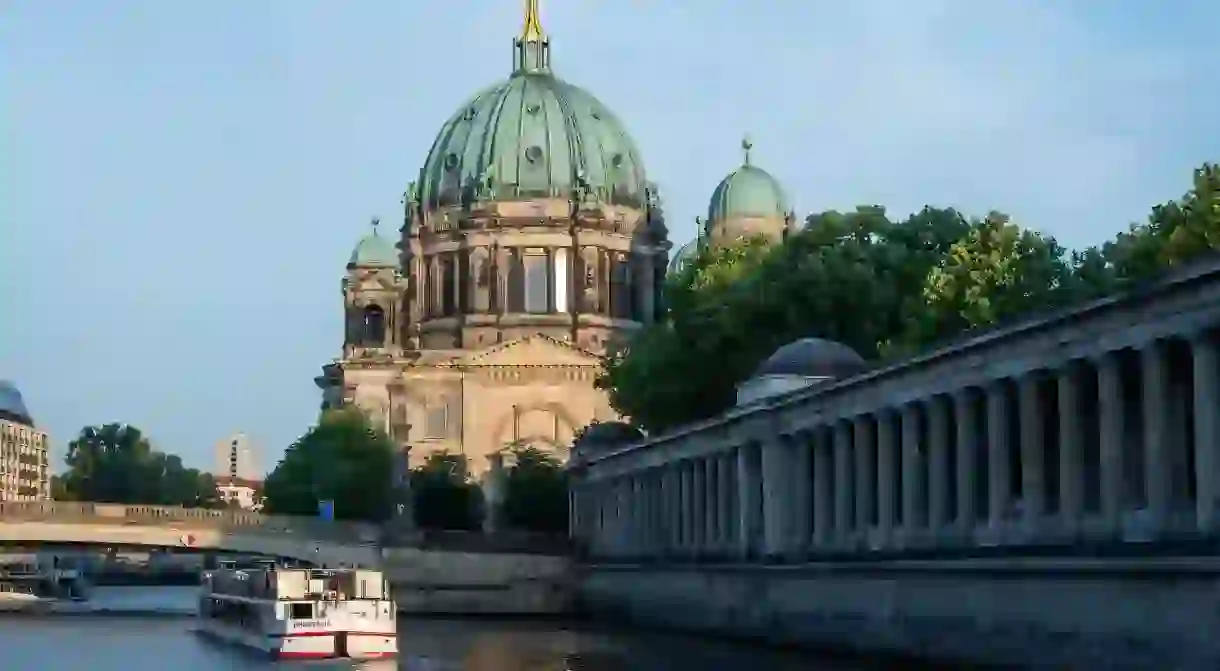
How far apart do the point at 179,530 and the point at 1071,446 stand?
56.9 meters

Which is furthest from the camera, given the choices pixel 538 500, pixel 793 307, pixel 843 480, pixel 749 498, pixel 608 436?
pixel 538 500

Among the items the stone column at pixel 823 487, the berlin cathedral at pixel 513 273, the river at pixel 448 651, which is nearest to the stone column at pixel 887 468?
the river at pixel 448 651

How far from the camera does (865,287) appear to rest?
82.8 m

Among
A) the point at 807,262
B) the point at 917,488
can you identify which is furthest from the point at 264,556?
the point at 917,488

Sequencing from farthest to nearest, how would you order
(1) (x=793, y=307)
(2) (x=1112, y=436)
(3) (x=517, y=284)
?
1. (3) (x=517, y=284)
2. (1) (x=793, y=307)
3. (2) (x=1112, y=436)

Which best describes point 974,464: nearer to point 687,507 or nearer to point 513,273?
point 687,507

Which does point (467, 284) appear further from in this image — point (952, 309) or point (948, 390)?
point (948, 390)

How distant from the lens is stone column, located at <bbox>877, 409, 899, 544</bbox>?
2149 inches

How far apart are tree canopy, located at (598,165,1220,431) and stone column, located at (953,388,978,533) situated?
11.0 meters

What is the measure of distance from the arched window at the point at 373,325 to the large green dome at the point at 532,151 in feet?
26.4

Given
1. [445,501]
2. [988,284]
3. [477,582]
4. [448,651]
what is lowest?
[448,651]

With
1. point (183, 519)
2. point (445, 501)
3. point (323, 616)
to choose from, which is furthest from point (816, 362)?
point (445, 501)

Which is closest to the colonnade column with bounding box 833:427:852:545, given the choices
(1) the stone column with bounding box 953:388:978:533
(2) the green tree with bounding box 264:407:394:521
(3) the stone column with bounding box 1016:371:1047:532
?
(1) the stone column with bounding box 953:388:978:533

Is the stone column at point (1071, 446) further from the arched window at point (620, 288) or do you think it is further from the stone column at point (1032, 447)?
the arched window at point (620, 288)
